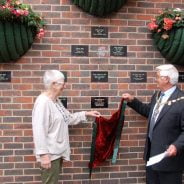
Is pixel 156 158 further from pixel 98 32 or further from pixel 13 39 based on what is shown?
pixel 13 39

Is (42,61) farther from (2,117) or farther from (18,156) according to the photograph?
(18,156)

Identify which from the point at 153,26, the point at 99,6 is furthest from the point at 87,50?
the point at 153,26

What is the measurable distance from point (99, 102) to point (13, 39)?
46.0 inches

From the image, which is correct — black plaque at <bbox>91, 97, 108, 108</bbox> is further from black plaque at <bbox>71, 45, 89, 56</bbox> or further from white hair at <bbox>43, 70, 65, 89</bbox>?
white hair at <bbox>43, 70, 65, 89</bbox>

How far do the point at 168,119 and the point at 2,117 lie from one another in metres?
1.72

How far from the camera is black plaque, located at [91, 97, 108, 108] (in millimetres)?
4406

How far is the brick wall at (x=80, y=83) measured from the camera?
4246 mm

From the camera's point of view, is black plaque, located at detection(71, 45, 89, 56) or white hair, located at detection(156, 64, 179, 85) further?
black plaque, located at detection(71, 45, 89, 56)

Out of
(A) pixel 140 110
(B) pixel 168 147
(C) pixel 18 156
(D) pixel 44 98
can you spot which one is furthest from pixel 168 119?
(C) pixel 18 156

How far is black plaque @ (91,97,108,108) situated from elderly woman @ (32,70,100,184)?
0.54m

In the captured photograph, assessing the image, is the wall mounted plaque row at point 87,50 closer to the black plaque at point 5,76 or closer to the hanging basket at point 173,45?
the hanging basket at point 173,45

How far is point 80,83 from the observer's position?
4.38 meters

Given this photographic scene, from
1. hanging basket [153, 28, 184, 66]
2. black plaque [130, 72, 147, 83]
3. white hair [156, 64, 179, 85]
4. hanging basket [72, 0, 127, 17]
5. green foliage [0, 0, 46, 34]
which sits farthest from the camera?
black plaque [130, 72, 147, 83]

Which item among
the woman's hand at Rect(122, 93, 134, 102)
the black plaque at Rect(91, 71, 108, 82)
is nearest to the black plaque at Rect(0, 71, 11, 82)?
the black plaque at Rect(91, 71, 108, 82)
